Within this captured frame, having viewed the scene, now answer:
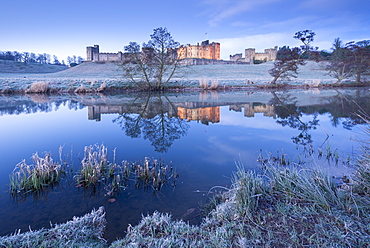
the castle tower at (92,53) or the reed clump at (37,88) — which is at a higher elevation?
the castle tower at (92,53)

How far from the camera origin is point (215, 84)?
23250 millimetres

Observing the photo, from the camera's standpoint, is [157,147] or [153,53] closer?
[157,147]

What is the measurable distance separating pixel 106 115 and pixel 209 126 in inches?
185

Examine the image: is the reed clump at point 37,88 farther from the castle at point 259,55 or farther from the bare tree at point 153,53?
the castle at point 259,55

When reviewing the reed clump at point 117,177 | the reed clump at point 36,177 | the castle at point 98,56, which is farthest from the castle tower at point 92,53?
the reed clump at point 117,177

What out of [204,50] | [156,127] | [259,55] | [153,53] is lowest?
[156,127]

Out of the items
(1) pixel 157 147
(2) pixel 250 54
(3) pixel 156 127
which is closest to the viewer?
(1) pixel 157 147

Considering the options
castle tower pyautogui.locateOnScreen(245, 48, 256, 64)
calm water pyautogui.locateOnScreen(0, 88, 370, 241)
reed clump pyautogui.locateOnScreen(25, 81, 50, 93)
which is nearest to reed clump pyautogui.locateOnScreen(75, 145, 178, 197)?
calm water pyautogui.locateOnScreen(0, 88, 370, 241)

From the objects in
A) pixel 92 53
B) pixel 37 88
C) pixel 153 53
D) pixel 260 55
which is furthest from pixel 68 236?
pixel 260 55

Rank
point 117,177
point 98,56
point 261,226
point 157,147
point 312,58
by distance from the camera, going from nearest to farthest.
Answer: point 261,226 → point 117,177 → point 157,147 → point 312,58 → point 98,56

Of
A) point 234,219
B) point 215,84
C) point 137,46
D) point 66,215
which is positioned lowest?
point 66,215

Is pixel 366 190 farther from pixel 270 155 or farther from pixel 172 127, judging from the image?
pixel 172 127

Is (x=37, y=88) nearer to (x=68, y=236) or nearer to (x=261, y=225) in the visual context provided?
(x=68, y=236)

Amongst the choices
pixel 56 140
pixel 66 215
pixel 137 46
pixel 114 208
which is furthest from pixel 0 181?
pixel 137 46
